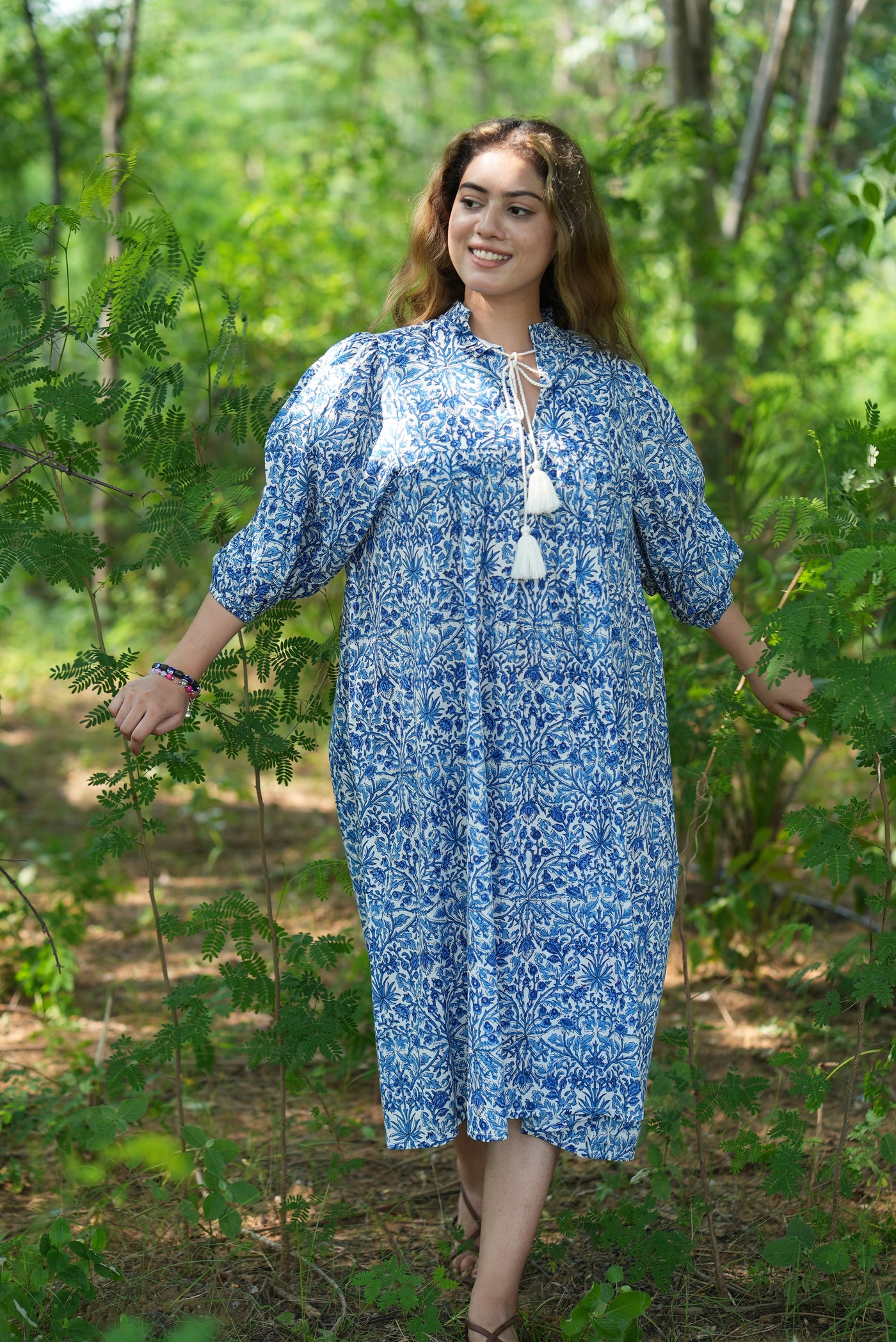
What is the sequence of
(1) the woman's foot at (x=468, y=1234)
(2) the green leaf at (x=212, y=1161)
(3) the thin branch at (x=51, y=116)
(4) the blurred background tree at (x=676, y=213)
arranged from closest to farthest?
(2) the green leaf at (x=212, y=1161), (1) the woman's foot at (x=468, y=1234), (4) the blurred background tree at (x=676, y=213), (3) the thin branch at (x=51, y=116)

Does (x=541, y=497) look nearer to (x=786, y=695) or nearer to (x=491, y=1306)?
(x=786, y=695)

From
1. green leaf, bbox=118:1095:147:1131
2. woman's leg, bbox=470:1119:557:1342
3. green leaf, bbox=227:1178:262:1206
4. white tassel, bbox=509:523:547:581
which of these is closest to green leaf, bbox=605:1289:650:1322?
woman's leg, bbox=470:1119:557:1342

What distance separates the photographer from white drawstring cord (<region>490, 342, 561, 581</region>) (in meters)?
1.94

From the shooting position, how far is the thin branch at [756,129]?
5.52m

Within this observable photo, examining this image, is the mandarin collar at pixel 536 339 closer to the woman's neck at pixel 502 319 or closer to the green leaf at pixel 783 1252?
the woman's neck at pixel 502 319

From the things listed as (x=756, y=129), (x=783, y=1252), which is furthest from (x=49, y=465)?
(x=756, y=129)

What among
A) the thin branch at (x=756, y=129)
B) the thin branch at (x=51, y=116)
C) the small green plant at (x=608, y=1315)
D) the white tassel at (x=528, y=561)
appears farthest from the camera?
the thin branch at (x=51, y=116)

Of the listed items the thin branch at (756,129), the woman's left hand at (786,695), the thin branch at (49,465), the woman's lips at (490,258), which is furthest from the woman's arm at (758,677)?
the thin branch at (756,129)

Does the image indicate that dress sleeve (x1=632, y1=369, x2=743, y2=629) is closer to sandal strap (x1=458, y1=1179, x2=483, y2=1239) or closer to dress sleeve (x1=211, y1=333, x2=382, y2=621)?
dress sleeve (x1=211, y1=333, x2=382, y2=621)

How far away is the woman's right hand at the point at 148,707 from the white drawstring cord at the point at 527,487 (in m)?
0.57

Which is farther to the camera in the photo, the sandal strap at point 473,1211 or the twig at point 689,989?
the sandal strap at point 473,1211

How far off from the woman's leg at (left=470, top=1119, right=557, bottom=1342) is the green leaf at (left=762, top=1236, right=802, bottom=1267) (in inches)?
15.3

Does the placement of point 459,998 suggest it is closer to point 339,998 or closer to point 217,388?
point 339,998

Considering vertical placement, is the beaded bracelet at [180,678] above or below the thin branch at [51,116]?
below
